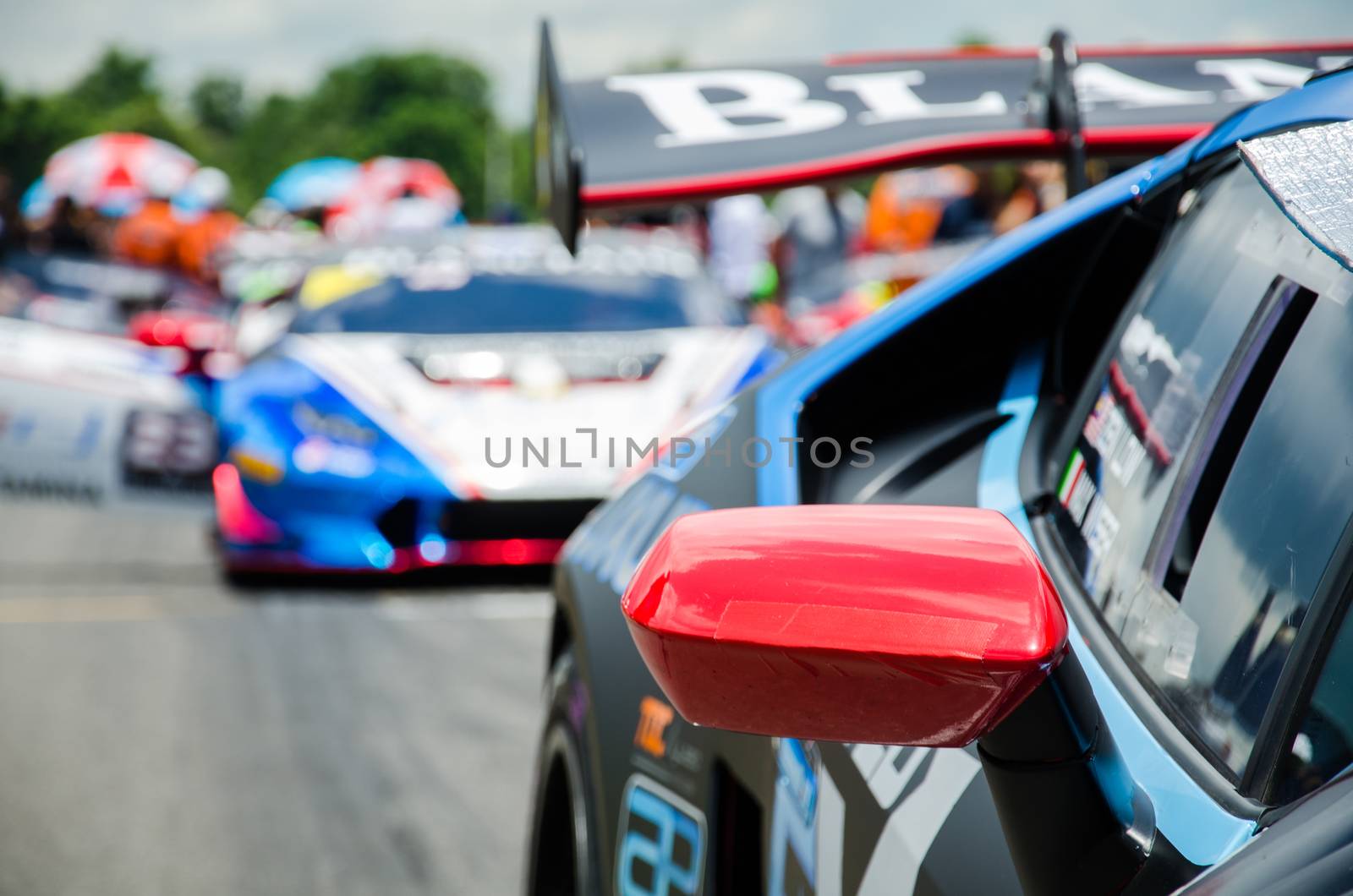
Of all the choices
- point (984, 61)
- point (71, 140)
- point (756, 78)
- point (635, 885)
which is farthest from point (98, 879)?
point (71, 140)

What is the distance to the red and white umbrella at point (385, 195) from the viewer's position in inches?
835

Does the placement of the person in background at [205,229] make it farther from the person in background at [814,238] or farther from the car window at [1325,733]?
the car window at [1325,733]

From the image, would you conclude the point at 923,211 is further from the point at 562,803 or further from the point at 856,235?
the point at 562,803

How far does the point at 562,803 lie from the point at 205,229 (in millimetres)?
11006

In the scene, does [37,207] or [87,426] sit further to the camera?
[37,207]

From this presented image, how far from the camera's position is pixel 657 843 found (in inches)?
67.1

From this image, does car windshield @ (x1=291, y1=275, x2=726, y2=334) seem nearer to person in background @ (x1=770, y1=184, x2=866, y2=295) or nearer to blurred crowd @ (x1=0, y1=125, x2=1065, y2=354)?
blurred crowd @ (x1=0, y1=125, x2=1065, y2=354)

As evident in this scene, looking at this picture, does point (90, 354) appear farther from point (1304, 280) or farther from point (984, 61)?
point (1304, 280)

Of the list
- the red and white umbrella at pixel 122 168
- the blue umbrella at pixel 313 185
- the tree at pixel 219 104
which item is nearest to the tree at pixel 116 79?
the tree at pixel 219 104

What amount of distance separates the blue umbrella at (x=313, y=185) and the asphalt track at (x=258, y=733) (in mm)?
16034

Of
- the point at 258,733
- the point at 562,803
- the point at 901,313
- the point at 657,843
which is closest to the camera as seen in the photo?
the point at 657,843

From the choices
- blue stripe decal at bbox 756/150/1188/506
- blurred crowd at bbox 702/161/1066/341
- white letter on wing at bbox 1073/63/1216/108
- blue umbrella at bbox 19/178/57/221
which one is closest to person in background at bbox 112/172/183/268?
blue umbrella at bbox 19/178/57/221

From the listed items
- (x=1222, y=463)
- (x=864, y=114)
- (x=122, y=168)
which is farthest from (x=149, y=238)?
(x=1222, y=463)

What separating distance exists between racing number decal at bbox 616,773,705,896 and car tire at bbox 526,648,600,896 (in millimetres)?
154
